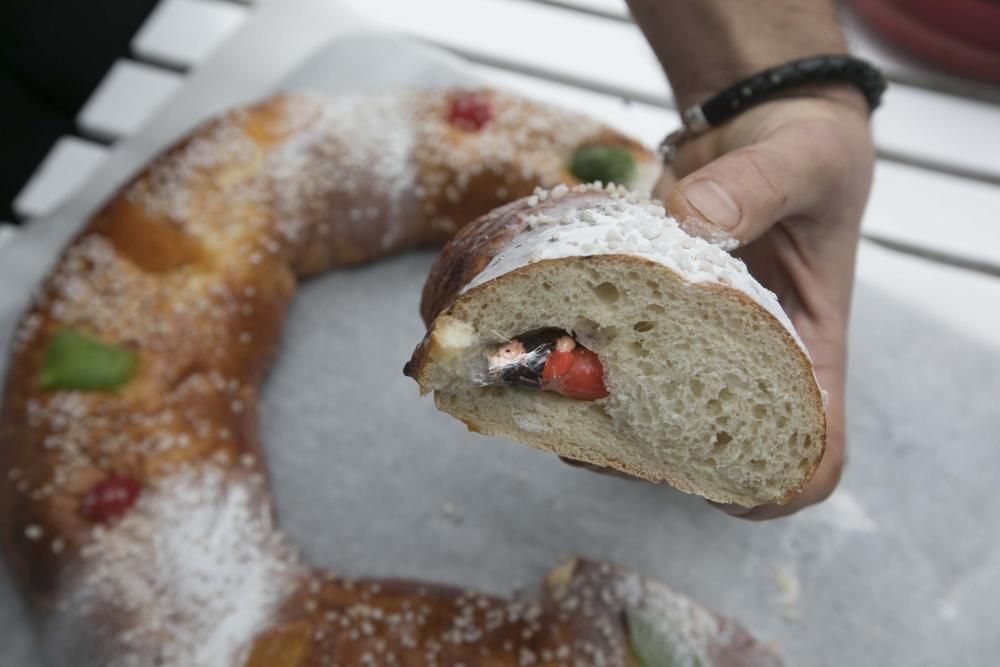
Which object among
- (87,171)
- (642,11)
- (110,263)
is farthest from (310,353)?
(642,11)

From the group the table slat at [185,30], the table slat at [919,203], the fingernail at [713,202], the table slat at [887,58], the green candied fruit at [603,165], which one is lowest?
the table slat at [919,203]

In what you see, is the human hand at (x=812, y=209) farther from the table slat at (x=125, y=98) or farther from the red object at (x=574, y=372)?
the table slat at (x=125, y=98)

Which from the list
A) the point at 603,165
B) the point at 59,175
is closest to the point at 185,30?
the point at 59,175

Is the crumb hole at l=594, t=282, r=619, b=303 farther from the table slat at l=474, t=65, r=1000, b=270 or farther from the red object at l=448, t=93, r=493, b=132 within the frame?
the table slat at l=474, t=65, r=1000, b=270

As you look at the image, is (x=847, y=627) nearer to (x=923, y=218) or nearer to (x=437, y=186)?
(x=923, y=218)

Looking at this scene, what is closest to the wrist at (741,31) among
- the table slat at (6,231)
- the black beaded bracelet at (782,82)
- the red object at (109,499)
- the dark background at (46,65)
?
the black beaded bracelet at (782,82)

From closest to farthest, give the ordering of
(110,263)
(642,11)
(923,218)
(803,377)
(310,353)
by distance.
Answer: (803,377)
(642,11)
(110,263)
(310,353)
(923,218)
